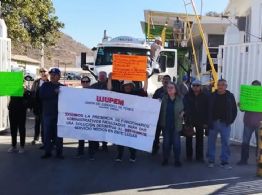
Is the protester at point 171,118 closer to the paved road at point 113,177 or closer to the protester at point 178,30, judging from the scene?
the paved road at point 113,177

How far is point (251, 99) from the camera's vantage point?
414 inches

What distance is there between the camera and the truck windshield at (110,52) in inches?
634

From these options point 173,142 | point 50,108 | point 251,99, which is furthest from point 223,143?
point 50,108

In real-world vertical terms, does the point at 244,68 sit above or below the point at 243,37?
below

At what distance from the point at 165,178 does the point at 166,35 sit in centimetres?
1688

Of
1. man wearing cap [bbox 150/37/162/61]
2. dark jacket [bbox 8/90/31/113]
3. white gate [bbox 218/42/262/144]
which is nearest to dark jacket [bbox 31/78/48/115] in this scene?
dark jacket [bbox 8/90/31/113]

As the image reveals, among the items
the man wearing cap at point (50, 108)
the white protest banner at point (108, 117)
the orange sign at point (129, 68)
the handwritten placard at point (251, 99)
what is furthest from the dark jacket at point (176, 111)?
the man wearing cap at point (50, 108)

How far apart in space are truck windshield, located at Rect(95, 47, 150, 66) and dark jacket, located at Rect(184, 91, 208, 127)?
5886mm

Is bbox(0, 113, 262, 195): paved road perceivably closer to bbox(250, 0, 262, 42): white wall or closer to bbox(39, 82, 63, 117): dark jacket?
bbox(39, 82, 63, 117): dark jacket

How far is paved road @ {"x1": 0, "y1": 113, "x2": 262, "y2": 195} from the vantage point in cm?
801

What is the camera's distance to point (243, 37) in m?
17.7

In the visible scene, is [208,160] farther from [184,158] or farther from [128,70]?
[128,70]

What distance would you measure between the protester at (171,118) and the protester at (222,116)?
69cm

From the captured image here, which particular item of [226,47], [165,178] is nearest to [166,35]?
[226,47]
